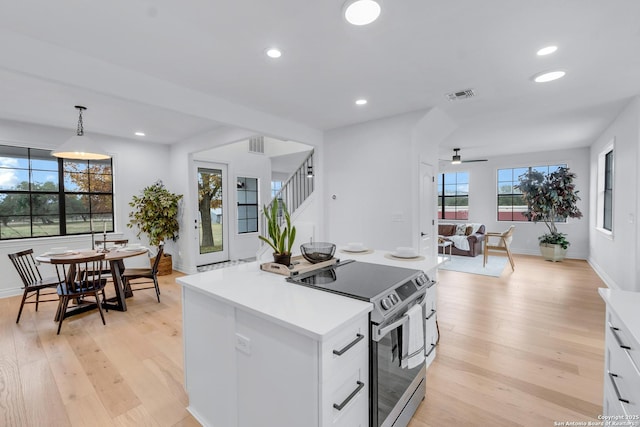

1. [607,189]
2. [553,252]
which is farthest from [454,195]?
[607,189]

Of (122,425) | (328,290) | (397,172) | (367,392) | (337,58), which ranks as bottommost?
(122,425)

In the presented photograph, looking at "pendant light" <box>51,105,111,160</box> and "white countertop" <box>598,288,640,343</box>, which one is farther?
"pendant light" <box>51,105,111,160</box>

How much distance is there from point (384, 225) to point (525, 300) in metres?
2.14

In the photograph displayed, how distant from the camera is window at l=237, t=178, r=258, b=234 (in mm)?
6574

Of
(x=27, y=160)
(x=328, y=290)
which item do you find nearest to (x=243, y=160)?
(x=27, y=160)

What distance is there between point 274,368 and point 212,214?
17.6 feet

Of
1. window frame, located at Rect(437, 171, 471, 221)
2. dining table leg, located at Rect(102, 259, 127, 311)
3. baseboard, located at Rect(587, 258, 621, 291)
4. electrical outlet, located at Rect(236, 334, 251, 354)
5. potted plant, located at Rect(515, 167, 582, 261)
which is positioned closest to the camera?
electrical outlet, located at Rect(236, 334, 251, 354)

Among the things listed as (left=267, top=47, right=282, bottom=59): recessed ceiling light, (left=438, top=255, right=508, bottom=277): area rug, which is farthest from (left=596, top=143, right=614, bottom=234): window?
(left=267, top=47, right=282, bottom=59): recessed ceiling light

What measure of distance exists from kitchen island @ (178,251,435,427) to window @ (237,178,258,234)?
4914 mm

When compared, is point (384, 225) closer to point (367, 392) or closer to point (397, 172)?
point (397, 172)

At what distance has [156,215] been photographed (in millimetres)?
5223

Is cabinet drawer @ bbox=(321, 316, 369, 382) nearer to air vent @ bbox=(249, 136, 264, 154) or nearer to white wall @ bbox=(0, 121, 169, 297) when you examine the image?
white wall @ bbox=(0, 121, 169, 297)

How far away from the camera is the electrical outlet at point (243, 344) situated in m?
1.37

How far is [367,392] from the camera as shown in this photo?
1.37 metres
